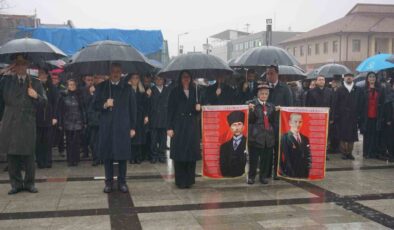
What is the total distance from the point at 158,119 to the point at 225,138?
2.75 m

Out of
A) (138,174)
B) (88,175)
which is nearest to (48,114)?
(88,175)

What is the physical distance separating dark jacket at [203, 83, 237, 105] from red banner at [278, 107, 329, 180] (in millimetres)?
1405

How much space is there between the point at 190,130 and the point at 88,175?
230 cm

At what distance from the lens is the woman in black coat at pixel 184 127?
7223 millimetres

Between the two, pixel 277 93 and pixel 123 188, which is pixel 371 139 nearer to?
pixel 277 93

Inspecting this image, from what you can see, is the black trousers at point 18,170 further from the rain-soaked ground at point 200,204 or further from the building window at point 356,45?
the building window at point 356,45

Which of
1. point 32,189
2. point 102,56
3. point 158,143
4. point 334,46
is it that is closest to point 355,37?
point 334,46

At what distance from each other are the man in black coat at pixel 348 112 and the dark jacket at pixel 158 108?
3886 mm

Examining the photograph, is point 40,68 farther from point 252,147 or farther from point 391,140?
point 391,140

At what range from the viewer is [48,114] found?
9.02 meters

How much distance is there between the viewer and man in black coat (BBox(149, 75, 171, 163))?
986cm

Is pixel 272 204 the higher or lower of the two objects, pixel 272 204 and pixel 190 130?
the lower

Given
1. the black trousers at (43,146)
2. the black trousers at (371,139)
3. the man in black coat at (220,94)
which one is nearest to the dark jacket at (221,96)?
the man in black coat at (220,94)

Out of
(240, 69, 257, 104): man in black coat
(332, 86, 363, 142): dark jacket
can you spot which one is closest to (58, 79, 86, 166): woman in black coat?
(240, 69, 257, 104): man in black coat
